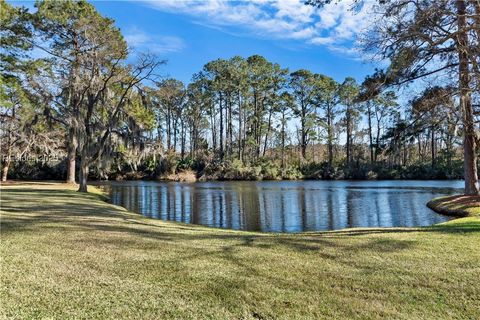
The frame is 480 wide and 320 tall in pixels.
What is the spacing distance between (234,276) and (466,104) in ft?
37.2

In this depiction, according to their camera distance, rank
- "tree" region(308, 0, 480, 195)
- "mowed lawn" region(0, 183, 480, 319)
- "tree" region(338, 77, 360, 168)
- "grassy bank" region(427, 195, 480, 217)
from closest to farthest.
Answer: "mowed lawn" region(0, 183, 480, 319)
"tree" region(308, 0, 480, 195)
"grassy bank" region(427, 195, 480, 217)
"tree" region(338, 77, 360, 168)

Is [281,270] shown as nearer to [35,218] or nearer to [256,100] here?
[35,218]

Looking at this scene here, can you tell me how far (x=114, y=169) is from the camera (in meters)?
48.0

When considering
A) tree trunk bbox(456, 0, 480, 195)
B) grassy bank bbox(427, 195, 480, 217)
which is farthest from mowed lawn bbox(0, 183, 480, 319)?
grassy bank bbox(427, 195, 480, 217)

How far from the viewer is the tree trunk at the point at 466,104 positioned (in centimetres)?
999

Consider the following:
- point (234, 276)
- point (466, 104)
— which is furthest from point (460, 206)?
point (234, 276)

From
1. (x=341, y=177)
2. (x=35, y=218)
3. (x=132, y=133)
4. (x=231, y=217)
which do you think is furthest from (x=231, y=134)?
(x=35, y=218)

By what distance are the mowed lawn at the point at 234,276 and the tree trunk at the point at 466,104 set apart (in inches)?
192

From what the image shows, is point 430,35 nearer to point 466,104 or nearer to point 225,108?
point 466,104

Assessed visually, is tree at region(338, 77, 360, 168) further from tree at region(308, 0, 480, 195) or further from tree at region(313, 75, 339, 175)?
tree at region(308, 0, 480, 195)

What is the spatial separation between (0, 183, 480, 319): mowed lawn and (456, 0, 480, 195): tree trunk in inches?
192

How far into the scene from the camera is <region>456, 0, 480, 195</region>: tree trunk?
32.8 feet

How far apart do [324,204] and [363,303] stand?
55.0 ft

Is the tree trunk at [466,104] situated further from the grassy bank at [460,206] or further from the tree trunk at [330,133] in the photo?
the tree trunk at [330,133]
